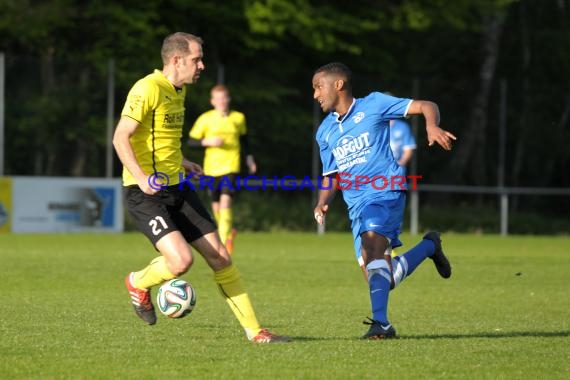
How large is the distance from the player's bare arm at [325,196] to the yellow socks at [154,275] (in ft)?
4.25

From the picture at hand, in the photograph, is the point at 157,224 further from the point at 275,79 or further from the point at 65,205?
the point at 275,79

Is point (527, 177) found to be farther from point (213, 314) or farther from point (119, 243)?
point (213, 314)

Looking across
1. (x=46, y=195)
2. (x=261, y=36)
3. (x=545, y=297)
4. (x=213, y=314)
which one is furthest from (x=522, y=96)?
(x=213, y=314)

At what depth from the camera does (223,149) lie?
17.8 meters

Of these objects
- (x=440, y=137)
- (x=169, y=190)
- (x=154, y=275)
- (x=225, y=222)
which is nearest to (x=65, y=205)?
(x=225, y=222)

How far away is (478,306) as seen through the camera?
1109cm

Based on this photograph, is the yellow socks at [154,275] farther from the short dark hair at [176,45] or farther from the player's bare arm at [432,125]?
the player's bare arm at [432,125]

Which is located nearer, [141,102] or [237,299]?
[141,102]

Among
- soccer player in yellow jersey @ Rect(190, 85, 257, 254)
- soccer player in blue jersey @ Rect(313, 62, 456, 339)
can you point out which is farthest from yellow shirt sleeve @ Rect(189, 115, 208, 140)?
soccer player in blue jersey @ Rect(313, 62, 456, 339)

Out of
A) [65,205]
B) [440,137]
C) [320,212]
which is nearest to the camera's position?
[440,137]

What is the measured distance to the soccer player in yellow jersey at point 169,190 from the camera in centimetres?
795

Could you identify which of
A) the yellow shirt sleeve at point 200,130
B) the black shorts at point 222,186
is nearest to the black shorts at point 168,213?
the black shorts at point 222,186

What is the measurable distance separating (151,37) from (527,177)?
9531 millimetres

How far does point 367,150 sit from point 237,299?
1527 mm
